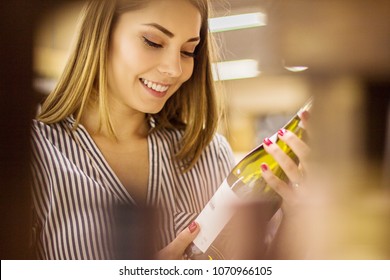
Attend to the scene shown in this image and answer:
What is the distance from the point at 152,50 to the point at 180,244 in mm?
551

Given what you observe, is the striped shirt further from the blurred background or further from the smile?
the smile

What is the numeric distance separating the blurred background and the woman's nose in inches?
4.6

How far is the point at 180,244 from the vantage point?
1.56m

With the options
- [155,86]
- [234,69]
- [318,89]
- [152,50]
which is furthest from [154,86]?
[318,89]

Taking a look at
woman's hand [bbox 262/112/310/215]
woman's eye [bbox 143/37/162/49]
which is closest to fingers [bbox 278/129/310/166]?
woman's hand [bbox 262/112/310/215]

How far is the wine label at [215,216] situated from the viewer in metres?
1.55

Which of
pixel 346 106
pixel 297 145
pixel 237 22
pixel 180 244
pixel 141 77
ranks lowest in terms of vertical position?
pixel 180 244

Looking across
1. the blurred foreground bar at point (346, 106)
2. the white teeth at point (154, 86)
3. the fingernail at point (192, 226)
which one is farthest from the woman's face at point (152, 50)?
the fingernail at point (192, 226)

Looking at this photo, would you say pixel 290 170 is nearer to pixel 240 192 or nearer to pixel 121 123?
pixel 240 192

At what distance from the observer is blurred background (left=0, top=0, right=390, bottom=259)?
1.56 m

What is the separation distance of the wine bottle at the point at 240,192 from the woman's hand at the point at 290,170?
11mm
